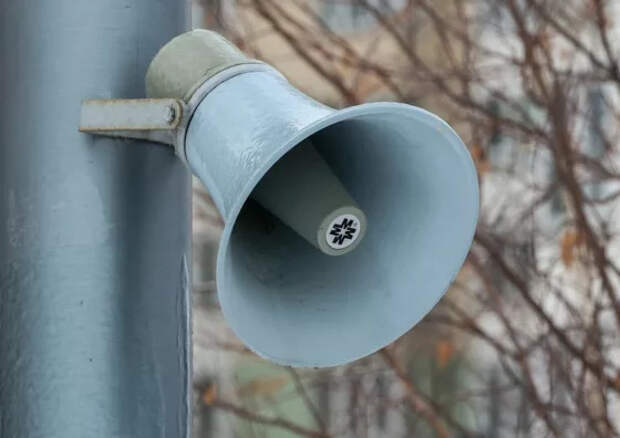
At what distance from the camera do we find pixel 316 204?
2.00 meters

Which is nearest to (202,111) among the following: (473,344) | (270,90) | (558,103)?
(270,90)

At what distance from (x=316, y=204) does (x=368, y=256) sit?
0.23m

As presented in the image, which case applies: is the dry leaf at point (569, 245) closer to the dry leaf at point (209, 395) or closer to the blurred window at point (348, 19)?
the dry leaf at point (209, 395)

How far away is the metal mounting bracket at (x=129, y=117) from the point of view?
1.97 meters

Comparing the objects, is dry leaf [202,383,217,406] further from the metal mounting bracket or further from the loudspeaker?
the metal mounting bracket

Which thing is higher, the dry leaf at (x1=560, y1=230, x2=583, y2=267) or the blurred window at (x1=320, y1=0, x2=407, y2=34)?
the dry leaf at (x1=560, y1=230, x2=583, y2=267)

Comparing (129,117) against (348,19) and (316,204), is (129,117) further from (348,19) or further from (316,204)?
(348,19)

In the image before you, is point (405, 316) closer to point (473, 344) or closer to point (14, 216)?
point (14, 216)

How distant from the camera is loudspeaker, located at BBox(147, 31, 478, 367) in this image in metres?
1.87

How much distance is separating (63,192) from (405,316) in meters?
0.55

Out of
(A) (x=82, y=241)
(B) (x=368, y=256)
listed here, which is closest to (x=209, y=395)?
(B) (x=368, y=256)

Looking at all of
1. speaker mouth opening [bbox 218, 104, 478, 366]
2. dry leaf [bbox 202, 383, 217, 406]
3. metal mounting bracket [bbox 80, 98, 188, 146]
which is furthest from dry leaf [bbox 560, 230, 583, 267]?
metal mounting bracket [bbox 80, 98, 188, 146]

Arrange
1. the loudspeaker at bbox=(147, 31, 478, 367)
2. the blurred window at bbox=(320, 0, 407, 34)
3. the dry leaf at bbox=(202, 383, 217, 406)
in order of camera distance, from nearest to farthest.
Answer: the loudspeaker at bbox=(147, 31, 478, 367), the dry leaf at bbox=(202, 383, 217, 406), the blurred window at bbox=(320, 0, 407, 34)

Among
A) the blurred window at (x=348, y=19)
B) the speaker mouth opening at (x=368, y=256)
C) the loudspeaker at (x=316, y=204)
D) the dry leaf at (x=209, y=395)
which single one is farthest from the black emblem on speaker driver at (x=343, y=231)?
the blurred window at (x=348, y=19)
